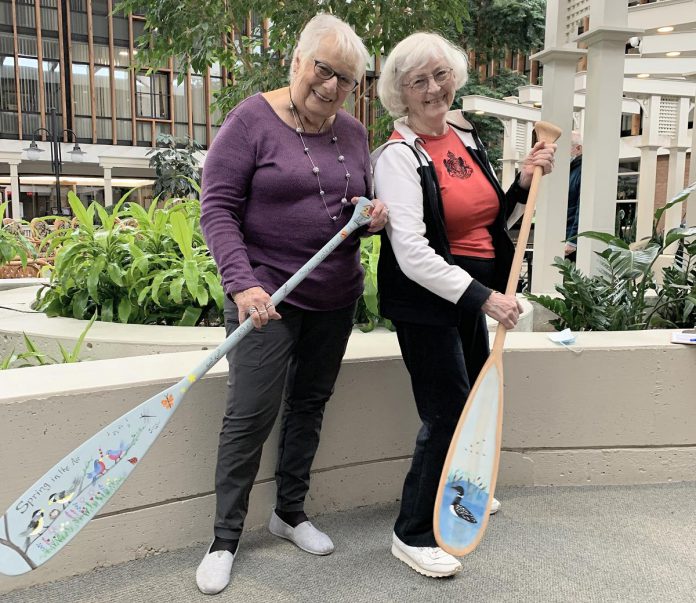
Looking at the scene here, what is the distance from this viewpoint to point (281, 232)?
1920mm

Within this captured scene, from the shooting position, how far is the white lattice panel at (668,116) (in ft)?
30.7

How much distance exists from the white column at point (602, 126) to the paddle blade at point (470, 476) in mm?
2271

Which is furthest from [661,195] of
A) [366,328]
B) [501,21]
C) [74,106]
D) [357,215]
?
[74,106]

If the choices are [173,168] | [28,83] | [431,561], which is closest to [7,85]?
[28,83]

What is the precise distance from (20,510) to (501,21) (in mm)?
17541

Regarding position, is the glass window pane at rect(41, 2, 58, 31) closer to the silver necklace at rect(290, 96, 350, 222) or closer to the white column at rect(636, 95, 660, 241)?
the white column at rect(636, 95, 660, 241)

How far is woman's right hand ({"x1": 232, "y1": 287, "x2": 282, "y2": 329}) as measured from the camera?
177 cm

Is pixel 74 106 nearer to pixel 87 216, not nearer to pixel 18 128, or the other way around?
pixel 18 128

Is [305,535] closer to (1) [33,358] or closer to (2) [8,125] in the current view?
(1) [33,358]

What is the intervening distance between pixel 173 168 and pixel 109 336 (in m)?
15.9

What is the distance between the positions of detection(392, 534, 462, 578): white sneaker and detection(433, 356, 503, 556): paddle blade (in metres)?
0.17

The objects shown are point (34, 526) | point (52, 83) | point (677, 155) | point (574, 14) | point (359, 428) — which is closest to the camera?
point (34, 526)

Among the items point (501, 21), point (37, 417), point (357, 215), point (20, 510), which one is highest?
A: point (501, 21)

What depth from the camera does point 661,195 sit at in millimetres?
16078
